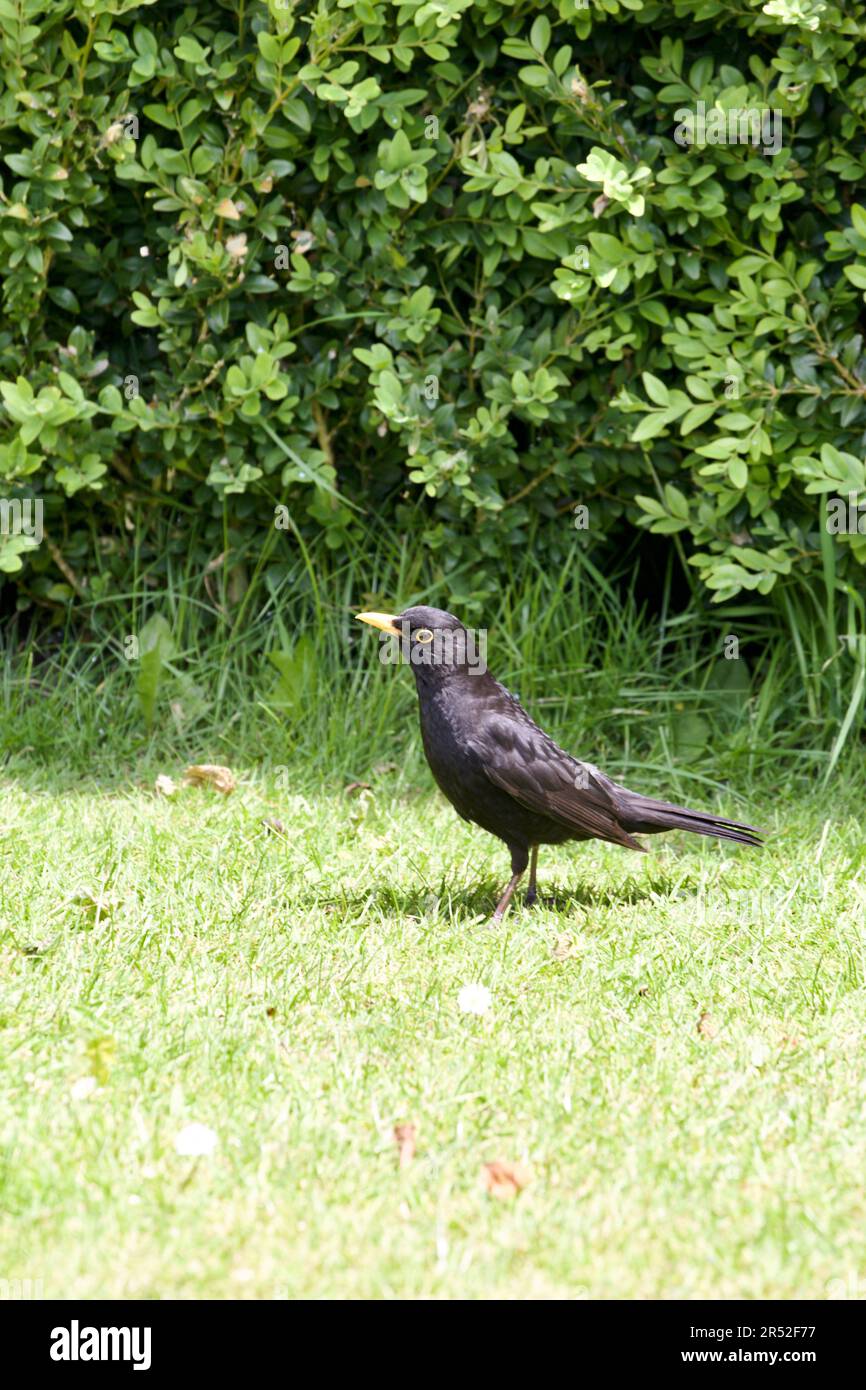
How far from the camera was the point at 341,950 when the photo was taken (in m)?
3.81

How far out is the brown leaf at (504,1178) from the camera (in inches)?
103

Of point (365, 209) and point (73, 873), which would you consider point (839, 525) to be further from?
point (73, 873)

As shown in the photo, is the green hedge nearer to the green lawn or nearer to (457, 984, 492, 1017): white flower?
the green lawn

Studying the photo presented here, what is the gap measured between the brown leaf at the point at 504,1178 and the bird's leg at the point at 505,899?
1446 mm

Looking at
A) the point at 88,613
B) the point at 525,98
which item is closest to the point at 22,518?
the point at 88,613

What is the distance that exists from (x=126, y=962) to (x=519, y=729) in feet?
4.20

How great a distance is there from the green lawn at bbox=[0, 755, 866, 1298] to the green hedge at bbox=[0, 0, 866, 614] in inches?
57.4

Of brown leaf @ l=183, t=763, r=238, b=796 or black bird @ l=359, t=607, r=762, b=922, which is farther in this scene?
brown leaf @ l=183, t=763, r=238, b=796

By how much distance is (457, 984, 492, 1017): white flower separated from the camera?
11.2ft

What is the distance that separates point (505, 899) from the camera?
167 inches

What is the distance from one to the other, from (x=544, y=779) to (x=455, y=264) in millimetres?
2471

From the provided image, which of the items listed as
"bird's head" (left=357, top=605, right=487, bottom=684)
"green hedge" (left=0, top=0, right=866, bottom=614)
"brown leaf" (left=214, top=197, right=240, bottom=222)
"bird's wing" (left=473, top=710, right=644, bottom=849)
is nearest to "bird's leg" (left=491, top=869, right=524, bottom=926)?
"bird's wing" (left=473, top=710, right=644, bottom=849)

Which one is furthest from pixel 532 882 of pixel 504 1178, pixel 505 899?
pixel 504 1178
